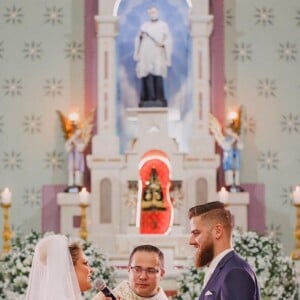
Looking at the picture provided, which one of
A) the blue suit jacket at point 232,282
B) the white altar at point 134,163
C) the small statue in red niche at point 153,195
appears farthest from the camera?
the white altar at point 134,163

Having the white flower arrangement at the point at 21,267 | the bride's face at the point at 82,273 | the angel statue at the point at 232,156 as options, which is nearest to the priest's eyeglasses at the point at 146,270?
the bride's face at the point at 82,273

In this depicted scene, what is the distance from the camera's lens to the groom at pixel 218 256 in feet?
12.5

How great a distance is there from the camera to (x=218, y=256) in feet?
12.8

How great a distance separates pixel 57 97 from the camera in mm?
11102

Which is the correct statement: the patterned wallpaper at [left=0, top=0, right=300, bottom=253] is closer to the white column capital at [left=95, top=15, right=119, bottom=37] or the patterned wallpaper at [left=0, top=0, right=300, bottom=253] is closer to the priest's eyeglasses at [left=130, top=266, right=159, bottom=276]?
the white column capital at [left=95, top=15, right=119, bottom=37]

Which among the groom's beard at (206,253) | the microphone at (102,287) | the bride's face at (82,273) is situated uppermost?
the groom's beard at (206,253)

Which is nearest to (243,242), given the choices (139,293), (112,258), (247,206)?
(112,258)

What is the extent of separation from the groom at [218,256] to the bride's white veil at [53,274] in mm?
694

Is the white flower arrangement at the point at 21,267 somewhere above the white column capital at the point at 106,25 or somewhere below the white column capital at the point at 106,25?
below

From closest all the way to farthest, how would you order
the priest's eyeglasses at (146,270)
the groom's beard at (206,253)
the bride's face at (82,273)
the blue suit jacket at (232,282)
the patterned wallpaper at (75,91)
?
the blue suit jacket at (232,282) → the groom's beard at (206,253) → the bride's face at (82,273) → the priest's eyeglasses at (146,270) → the patterned wallpaper at (75,91)

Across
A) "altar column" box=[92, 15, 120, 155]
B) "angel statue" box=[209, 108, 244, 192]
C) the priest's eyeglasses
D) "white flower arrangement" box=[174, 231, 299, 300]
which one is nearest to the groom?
the priest's eyeglasses

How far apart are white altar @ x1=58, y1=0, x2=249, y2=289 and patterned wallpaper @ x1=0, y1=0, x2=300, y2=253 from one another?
455 millimetres

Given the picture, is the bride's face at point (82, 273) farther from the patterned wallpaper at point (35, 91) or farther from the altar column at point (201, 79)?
the patterned wallpaper at point (35, 91)

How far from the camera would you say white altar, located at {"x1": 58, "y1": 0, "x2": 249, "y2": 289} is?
416 inches
